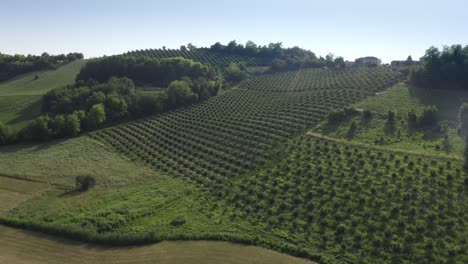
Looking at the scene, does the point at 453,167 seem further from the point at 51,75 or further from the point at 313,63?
the point at 51,75

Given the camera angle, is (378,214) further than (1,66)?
No

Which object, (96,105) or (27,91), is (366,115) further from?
(27,91)

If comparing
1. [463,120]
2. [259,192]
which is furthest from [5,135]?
[463,120]

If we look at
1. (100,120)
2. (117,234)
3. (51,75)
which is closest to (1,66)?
(51,75)

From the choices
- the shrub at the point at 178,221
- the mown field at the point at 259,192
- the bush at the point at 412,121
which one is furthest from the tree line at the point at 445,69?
the shrub at the point at 178,221

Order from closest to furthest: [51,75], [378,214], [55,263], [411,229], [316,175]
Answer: [55,263]
[411,229]
[378,214]
[316,175]
[51,75]

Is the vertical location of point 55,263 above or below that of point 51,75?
below

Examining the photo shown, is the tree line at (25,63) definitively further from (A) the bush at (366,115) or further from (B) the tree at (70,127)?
(A) the bush at (366,115)
